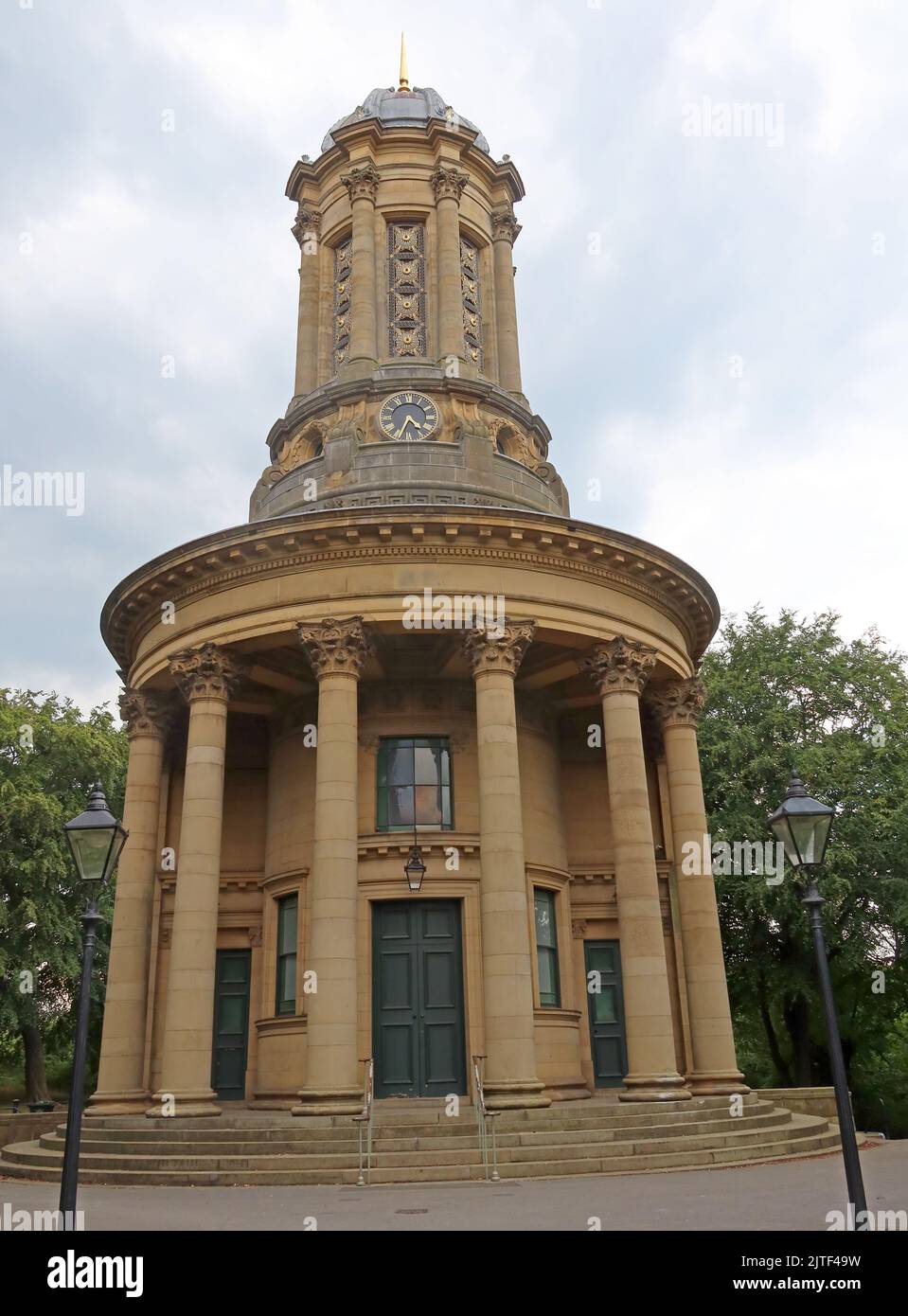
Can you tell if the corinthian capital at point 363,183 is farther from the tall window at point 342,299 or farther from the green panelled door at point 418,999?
the green panelled door at point 418,999

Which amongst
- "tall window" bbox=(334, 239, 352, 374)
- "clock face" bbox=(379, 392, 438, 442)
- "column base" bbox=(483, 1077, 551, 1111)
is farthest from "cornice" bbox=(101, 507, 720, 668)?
"tall window" bbox=(334, 239, 352, 374)

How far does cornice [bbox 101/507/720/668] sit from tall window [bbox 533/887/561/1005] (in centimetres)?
754

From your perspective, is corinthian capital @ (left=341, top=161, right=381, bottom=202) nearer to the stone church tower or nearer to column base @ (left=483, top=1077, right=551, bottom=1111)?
the stone church tower

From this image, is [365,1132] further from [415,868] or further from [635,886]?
[635,886]

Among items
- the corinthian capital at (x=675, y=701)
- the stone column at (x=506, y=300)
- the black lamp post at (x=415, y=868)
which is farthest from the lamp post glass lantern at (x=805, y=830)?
the stone column at (x=506, y=300)

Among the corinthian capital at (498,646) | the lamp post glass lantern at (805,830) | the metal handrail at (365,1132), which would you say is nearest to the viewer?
the lamp post glass lantern at (805,830)

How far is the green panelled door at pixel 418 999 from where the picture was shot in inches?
869

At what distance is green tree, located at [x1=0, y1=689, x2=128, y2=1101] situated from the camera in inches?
1355

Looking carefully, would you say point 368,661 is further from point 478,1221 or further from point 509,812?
point 478,1221

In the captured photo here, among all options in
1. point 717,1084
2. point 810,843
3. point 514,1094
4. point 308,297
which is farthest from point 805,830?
point 308,297

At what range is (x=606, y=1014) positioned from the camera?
2545 centimetres

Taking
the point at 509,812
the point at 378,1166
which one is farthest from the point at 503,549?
the point at 378,1166

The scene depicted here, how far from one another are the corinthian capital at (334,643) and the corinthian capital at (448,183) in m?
17.1

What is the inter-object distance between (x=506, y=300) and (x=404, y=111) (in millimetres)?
7655
